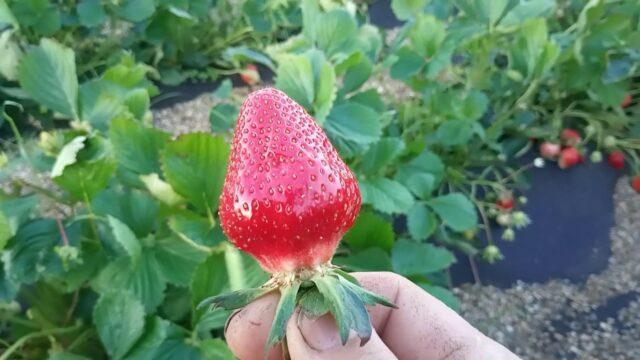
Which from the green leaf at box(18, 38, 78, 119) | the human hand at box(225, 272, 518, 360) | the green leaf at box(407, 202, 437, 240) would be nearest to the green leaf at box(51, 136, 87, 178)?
the green leaf at box(18, 38, 78, 119)

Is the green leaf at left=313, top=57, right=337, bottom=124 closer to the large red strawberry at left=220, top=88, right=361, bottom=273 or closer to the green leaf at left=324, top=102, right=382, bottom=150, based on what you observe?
the green leaf at left=324, top=102, right=382, bottom=150

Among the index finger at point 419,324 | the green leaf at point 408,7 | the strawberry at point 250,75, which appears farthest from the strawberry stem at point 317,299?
the strawberry at point 250,75

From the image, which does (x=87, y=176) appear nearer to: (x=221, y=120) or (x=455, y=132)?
(x=221, y=120)

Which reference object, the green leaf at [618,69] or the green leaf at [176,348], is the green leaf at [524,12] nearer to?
the green leaf at [618,69]

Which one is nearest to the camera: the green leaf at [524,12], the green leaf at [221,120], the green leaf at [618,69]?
the green leaf at [221,120]

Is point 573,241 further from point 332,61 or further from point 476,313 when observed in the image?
point 332,61

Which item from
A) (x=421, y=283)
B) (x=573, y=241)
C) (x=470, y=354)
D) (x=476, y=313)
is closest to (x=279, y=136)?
(x=470, y=354)
